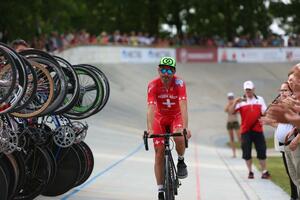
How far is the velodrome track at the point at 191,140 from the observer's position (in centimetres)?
1051

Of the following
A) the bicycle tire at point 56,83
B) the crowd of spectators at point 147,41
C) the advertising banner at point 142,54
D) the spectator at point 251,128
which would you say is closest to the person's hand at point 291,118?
the bicycle tire at point 56,83

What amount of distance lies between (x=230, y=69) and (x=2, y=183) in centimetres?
3391

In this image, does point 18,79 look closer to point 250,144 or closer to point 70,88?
point 70,88

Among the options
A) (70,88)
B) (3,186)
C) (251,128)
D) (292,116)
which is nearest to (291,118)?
(292,116)

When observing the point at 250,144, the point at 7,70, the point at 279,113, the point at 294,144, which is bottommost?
the point at 250,144

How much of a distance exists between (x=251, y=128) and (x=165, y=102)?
4609mm

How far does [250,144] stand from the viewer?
12812 millimetres

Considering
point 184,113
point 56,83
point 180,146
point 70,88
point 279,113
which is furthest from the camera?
point 70,88

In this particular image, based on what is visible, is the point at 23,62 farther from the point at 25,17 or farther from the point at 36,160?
the point at 25,17

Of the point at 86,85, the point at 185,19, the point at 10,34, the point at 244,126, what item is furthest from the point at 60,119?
the point at 185,19

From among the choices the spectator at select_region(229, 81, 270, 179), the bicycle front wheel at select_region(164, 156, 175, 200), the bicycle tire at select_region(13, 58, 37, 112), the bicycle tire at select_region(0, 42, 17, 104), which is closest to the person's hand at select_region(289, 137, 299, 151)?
the bicycle front wheel at select_region(164, 156, 175, 200)

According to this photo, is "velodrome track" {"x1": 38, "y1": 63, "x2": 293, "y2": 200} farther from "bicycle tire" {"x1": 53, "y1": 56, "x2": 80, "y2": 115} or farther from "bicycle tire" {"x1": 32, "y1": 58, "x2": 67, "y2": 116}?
"bicycle tire" {"x1": 32, "y1": 58, "x2": 67, "y2": 116}

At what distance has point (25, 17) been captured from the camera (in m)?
41.7

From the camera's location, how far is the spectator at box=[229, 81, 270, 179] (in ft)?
41.7
